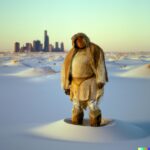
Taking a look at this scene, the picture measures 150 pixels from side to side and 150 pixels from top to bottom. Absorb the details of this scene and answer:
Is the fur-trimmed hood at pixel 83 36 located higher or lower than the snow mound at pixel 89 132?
higher

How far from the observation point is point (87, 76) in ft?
31.3

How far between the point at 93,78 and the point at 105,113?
13.0 feet

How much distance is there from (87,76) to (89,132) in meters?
1.22

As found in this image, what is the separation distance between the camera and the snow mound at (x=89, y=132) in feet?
29.5

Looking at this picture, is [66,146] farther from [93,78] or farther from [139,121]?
[139,121]

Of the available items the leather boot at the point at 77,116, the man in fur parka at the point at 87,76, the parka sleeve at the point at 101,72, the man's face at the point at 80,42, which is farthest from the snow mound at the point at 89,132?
the man's face at the point at 80,42

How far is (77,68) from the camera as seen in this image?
31.4ft

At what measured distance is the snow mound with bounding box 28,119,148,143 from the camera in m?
8.98

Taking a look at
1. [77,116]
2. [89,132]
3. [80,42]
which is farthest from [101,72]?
[89,132]

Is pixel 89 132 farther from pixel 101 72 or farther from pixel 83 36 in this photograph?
pixel 83 36

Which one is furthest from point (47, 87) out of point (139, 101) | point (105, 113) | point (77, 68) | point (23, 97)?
point (77, 68)

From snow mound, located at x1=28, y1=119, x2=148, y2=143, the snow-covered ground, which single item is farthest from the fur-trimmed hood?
snow mound, located at x1=28, y1=119, x2=148, y2=143

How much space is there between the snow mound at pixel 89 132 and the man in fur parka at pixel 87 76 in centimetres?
36

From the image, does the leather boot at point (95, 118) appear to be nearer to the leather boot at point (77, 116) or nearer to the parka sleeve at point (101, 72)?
the leather boot at point (77, 116)
